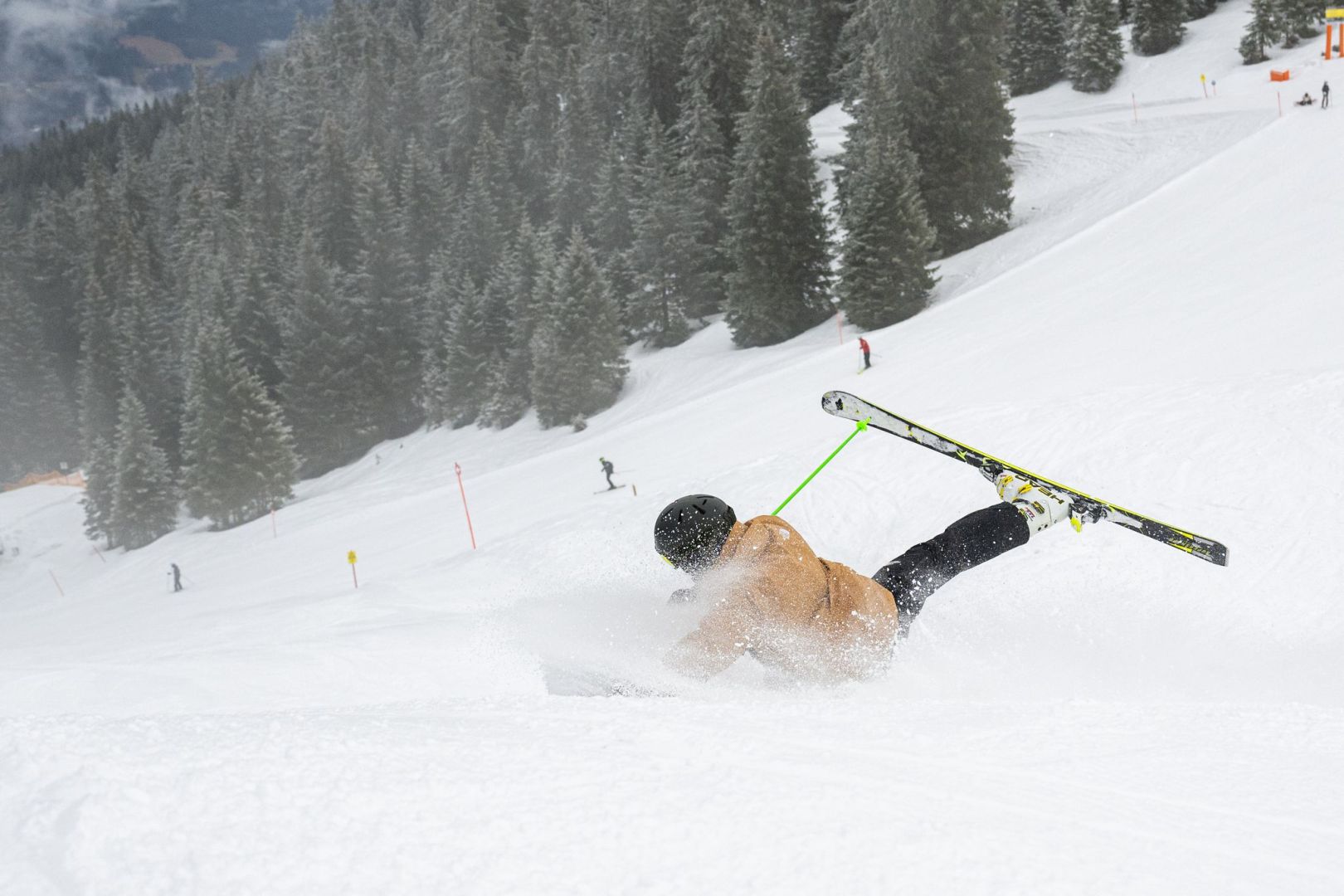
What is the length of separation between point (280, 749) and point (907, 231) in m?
25.8

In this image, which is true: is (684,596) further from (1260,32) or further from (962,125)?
(1260,32)

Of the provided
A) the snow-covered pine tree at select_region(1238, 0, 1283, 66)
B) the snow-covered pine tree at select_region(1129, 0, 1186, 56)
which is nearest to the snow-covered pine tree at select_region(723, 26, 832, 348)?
the snow-covered pine tree at select_region(1238, 0, 1283, 66)

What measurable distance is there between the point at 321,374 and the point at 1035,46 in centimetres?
3704

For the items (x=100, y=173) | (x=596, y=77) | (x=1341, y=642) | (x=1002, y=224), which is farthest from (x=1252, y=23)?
(x=100, y=173)

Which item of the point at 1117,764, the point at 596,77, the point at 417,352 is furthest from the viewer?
the point at 417,352

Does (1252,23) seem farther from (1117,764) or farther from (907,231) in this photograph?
(1117,764)

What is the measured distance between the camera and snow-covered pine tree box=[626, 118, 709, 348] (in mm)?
34406

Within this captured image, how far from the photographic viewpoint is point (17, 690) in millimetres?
6438

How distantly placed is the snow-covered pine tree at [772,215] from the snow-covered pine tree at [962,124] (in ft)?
12.3

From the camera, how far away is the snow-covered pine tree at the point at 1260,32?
38875 millimetres

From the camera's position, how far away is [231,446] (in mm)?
35656

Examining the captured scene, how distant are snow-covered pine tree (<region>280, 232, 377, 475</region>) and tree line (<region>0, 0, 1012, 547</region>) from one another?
0.39 ft

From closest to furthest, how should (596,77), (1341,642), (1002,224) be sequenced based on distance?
(1341,642) < (1002,224) < (596,77)

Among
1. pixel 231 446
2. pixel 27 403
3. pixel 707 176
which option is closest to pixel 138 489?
pixel 231 446
